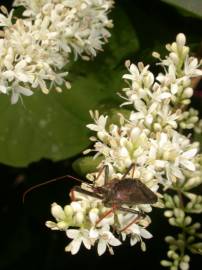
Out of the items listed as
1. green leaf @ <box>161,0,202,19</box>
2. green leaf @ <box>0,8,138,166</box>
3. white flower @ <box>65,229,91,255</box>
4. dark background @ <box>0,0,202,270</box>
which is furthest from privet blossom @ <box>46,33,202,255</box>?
dark background @ <box>0,0,202,270</box>

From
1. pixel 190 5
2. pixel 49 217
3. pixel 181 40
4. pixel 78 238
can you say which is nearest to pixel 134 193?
pixel 78 238

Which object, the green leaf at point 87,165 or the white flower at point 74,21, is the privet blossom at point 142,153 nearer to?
the green leaf at point 87,165

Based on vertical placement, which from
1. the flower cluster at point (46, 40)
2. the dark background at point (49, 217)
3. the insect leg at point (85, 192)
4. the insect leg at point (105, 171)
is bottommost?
the dark background at point (49, 217)

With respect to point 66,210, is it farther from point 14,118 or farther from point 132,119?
point 14,118

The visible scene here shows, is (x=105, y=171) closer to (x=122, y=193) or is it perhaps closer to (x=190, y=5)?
(x=122, y=193)

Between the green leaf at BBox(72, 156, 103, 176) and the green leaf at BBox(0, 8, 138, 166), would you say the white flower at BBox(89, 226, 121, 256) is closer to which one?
the green leaf at BBox(72, 156, 103, 176)

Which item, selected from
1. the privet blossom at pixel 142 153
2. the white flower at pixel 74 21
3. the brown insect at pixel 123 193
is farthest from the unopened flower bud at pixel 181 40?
the brown insect at pixel 123 193

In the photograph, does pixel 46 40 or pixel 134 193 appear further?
pixel 46 40
